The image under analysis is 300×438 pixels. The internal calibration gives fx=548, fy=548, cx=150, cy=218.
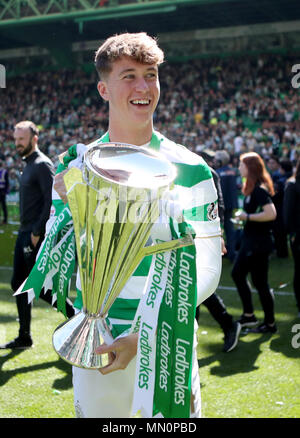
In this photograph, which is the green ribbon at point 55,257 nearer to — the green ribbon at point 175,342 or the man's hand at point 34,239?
the green ribbon at point 175,342

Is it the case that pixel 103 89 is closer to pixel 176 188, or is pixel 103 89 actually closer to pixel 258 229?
pixel 176 188

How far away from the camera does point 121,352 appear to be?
1.76 m

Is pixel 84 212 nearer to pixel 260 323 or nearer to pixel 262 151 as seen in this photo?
pixel 260 323

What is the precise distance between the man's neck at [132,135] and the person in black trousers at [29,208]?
2.89m

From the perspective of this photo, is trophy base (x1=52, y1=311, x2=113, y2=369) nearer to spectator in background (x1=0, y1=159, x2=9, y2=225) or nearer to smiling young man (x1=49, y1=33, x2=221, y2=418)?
smiling young man (x1=49, y1=33, x2=221, y2=418)

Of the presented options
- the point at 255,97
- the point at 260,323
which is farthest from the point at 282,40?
the point at 260,323

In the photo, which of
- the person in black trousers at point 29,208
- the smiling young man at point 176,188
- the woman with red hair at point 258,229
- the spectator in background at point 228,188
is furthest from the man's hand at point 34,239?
the spectator in background at point 228,188

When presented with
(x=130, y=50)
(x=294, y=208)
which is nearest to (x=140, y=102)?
(x=130, y=50)

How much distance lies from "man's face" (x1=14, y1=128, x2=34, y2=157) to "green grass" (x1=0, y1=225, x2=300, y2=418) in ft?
6.15

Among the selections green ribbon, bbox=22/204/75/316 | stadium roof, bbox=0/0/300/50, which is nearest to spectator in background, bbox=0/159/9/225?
stadium roof, bbox=0/0/300/50

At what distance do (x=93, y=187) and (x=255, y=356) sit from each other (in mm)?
3746

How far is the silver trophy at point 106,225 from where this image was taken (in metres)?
1.60

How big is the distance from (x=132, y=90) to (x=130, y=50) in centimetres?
14

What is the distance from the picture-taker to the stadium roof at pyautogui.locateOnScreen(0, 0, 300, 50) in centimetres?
2333
